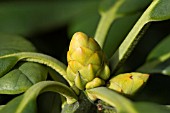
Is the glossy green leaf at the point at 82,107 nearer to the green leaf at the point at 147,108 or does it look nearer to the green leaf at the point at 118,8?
the green leaf at the point at 147,108

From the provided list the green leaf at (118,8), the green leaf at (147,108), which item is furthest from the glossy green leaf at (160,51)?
the green leaf at (147,108)

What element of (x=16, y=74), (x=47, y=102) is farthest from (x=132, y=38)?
(x=47, y=102)

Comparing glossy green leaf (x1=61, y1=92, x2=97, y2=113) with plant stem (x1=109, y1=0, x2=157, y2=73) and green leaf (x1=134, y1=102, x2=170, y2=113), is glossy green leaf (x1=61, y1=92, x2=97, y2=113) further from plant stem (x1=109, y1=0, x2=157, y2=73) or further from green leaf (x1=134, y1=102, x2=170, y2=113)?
green leaf (x1=134, y1=102, x2=170, y2=113)

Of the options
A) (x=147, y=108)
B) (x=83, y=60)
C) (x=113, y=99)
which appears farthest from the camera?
(x=83, y=60)

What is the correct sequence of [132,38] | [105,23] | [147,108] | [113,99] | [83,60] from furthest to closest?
[105,23] → [132,38] → [83,60] → [113,99] → [147,108]

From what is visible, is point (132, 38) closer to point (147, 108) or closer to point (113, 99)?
point (113, 99)

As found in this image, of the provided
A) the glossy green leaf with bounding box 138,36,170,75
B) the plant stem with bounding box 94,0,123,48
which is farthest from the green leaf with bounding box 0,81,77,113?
the glossy green leaf with bounding box 138,36,170,75

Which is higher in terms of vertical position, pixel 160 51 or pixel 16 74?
pixel 16 74
